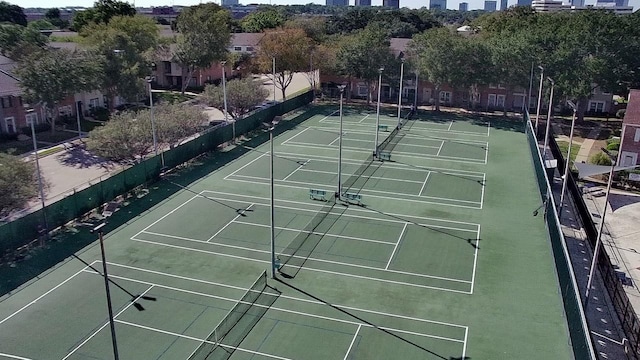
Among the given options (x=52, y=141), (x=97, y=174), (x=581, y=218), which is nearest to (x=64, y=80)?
(x=52, y=141)

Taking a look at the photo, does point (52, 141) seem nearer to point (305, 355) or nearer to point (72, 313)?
A: point (72, 313)

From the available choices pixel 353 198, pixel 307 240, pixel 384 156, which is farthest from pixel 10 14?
pixel 307 240

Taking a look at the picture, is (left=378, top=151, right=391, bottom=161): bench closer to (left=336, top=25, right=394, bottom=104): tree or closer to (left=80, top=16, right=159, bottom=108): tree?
(left=336, top=25, right=394, bottom=104): tree

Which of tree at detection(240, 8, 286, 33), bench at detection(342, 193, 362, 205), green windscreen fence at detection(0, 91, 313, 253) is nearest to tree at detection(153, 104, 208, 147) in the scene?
green windscreen fence at detection(0, 91, 313, 253)

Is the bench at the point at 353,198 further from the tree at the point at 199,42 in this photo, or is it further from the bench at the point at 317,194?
the tree at the point at 199,42

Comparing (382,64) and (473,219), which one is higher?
(382,64)

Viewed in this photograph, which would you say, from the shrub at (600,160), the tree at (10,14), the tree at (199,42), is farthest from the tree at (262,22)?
the shrub at (600,160)

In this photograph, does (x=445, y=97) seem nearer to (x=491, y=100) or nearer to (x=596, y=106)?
(x=491, y=100)
